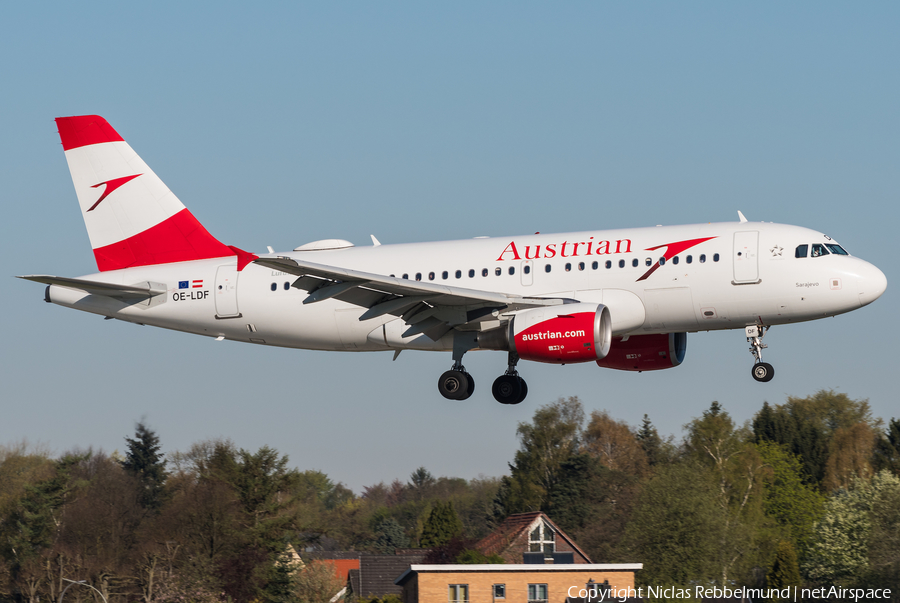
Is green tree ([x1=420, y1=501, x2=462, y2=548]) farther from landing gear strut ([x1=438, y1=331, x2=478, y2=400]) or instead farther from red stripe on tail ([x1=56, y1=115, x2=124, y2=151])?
landing gear strut ([x1=438, y1=331, x2=478, y2=400])

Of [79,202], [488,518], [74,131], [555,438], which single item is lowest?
[488,518]

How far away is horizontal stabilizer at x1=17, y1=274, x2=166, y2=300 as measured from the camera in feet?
118

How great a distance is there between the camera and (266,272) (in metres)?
37.2

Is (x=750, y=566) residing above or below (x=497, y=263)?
below

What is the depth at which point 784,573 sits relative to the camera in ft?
243

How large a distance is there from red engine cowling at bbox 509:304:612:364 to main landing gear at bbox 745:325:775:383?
14.8 ft

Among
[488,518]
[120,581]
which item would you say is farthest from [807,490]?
[120,581]

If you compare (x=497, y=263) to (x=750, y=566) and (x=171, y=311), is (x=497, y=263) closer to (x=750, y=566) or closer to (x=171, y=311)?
(x=171, y=311)

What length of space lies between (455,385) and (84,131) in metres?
17.4

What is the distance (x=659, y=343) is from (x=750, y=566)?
45.5m

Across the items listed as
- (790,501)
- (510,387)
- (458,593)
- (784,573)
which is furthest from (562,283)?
(790,501)

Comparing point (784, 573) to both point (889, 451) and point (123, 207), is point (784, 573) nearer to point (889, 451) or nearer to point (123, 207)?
point (889, 451)

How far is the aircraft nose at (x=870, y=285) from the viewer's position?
3186cm

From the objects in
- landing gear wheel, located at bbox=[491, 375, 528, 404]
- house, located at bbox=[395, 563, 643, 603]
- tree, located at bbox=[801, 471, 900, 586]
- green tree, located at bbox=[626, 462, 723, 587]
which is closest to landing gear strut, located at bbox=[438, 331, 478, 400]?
landing gear wheel, located at bbox=[491, 375, 528, 404]
